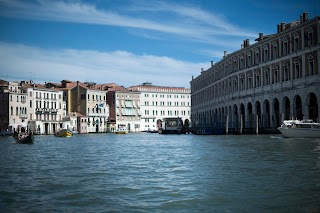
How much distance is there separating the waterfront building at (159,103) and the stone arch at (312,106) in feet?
246

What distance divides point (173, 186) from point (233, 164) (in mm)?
5503

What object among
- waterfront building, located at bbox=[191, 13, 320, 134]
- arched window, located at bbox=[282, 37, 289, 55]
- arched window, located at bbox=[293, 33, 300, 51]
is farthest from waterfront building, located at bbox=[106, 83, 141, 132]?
arched window, located at bbox=[293, 33, 300, 51]

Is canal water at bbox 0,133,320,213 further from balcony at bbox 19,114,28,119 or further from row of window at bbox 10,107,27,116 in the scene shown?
balcony at bbox 19,114,28,119

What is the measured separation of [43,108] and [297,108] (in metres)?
53.9

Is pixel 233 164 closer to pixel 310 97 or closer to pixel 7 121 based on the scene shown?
pixel 310 97

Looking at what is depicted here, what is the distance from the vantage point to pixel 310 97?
42906mm

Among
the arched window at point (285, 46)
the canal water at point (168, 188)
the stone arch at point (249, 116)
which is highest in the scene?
the arched window at point (285, 46)

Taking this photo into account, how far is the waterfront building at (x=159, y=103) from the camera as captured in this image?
119 meters

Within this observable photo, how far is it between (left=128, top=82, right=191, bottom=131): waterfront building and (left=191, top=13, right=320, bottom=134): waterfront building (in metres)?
48.8

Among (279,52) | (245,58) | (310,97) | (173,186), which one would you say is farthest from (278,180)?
(245,58)

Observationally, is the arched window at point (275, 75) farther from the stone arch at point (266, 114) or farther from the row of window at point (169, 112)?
the row of window at point (169, 112)

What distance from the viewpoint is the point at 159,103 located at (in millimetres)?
122062

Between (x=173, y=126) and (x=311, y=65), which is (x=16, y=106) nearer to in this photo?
(x=173, y=126)

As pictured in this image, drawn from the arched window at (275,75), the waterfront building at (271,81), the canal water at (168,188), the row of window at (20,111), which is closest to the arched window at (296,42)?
the waterfront building at (271,81)
